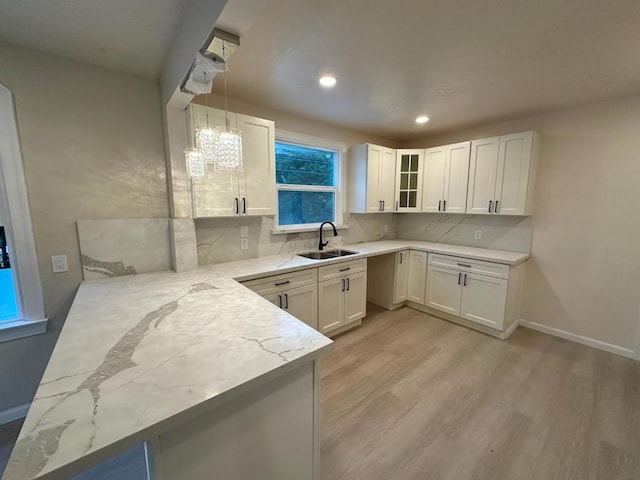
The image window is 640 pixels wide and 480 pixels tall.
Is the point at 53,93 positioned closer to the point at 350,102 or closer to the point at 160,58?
the point at 160,58

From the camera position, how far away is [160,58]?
1.80 m

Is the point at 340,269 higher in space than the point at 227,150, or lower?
lower

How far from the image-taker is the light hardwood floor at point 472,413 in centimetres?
151

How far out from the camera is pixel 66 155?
1833 millimetres

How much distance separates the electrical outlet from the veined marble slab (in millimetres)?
96

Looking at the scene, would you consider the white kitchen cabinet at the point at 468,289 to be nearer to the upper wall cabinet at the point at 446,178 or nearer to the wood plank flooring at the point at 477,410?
the wood plank flooring at the point at 477,410

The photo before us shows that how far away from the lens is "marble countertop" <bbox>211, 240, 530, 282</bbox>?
2.26 meters

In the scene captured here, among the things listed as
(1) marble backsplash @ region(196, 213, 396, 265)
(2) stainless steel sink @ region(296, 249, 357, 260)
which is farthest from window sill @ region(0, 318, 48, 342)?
(2) stainless steel sink @ region(296, 249, 357, 260)

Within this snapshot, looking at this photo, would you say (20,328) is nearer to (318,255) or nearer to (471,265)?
(318,255)

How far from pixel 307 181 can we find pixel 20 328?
2739mm

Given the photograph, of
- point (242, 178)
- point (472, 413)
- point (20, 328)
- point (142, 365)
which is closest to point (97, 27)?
point (242, 178)

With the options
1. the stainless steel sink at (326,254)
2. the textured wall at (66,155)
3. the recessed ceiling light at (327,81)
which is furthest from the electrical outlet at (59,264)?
the recessed ceiling light at (327,81)

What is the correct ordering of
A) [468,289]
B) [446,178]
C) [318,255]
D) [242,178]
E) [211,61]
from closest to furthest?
[211,61], [242,178], [468,289], [318,255], [446,178]

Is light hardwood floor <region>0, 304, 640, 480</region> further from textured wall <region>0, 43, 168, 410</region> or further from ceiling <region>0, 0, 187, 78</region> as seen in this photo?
ceiling <region>0, 0, 187, 78</region>
